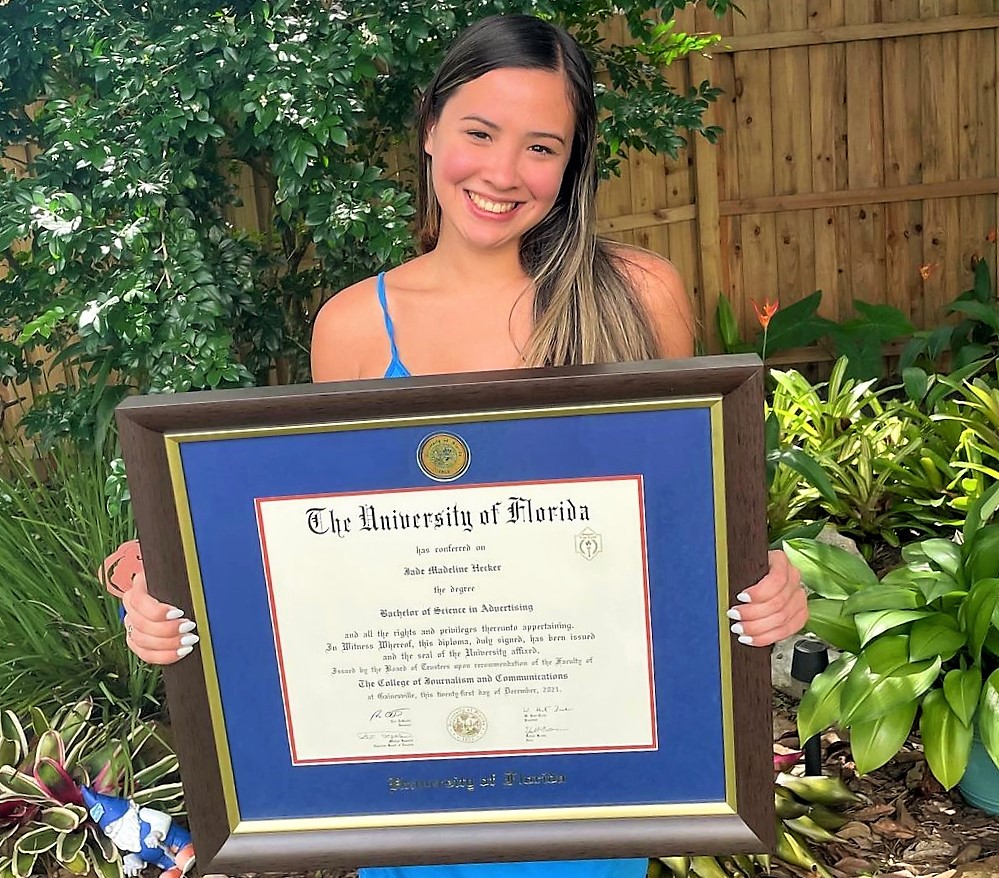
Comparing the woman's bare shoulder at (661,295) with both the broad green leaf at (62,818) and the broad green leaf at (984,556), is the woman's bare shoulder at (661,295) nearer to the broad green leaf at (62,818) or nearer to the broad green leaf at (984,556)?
the broad green leaf at (984,556)

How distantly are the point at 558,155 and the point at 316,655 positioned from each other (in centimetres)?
73

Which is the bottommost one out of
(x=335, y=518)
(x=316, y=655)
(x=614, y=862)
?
(x=614, y=862)

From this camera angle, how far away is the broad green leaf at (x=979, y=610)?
234 cm

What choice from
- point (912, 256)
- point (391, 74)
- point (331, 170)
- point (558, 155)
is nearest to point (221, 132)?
point (331, 170)

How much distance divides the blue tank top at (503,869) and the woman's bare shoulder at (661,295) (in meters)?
0.35

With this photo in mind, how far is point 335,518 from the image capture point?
1.18 metres

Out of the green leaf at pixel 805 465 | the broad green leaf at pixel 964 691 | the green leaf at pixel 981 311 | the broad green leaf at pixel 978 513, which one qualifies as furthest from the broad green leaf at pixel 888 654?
Result: the green leaf at pixel 981 311

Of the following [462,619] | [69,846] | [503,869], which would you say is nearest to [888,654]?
[503,869]

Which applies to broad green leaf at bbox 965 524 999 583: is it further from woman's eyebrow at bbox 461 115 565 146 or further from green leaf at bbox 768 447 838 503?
woman's eyebrow at bbox 461 115 565 146

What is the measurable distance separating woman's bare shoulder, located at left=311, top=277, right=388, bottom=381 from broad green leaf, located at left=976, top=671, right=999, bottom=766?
1710 millimetres

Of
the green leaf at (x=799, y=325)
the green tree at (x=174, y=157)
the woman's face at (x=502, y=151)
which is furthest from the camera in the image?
the green leaf at (x=799, y=325)

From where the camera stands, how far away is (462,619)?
3.95 feet

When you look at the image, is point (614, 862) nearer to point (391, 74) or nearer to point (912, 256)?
point (391, 74)
